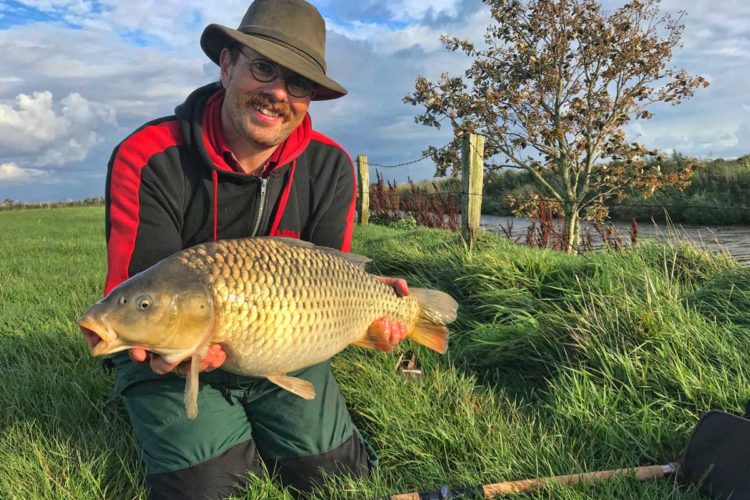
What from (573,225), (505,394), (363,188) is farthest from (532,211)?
(505,394)

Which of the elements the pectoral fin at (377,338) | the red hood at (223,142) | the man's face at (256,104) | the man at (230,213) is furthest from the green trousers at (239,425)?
the man's face at (256,104)

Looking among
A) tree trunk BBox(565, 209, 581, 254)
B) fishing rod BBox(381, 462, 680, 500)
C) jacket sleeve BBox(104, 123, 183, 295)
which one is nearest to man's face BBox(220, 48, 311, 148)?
jacket sleeve BBox(104, 123, 183, 295)

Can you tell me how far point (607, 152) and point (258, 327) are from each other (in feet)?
23.3

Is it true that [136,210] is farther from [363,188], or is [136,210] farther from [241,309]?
[363,188]

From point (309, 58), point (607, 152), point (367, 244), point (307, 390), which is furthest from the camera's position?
point (607, 152)

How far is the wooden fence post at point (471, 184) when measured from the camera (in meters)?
5.03

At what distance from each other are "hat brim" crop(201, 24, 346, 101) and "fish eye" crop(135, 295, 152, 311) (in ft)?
3.05

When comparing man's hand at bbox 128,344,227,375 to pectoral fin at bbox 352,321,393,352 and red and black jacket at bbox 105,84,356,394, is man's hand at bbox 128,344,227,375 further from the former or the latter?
→ pectoral fin at bbox 352,321,393,352

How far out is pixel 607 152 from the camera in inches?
303

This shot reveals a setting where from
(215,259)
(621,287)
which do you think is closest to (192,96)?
(215,259)

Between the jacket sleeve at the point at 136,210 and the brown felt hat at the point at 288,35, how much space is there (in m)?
0.48

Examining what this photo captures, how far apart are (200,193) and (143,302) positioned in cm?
78

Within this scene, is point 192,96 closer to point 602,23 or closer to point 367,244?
point 367,244

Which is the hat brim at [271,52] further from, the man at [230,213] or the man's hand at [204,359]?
the man's hand at [204,359]
